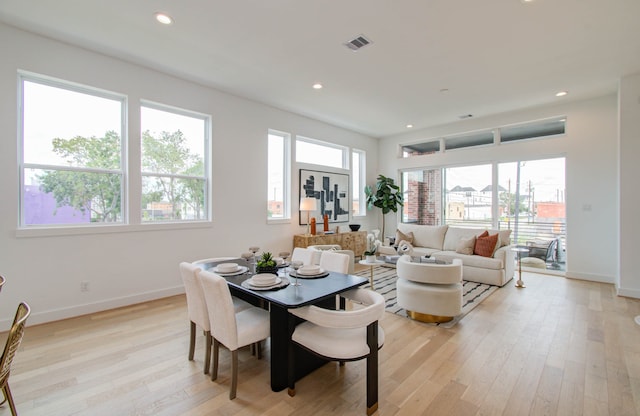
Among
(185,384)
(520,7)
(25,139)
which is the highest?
(520,7)

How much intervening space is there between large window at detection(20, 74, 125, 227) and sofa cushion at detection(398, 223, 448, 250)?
17.4 ft

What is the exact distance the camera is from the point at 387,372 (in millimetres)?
2299

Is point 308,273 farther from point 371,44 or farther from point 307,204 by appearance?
point 307,204

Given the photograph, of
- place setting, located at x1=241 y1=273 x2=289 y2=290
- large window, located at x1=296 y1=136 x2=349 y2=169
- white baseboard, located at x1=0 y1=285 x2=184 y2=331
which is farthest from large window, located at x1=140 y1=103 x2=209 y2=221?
place setting, located at x1=241 y1=273 x2=289 y2=290

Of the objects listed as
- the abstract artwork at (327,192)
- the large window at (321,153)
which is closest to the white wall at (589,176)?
the large window at (321,153)

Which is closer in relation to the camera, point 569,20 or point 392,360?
point 392,360

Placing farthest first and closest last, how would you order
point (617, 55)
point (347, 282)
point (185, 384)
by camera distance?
point (617, 55), point (347, 282), point (185, 384)

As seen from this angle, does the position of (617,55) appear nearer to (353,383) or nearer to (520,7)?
(520,7)

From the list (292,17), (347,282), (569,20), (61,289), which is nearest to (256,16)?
(292,17)

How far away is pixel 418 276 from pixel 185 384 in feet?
8.35

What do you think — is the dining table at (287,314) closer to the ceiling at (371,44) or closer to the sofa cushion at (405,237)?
the ceiling at (371,44)

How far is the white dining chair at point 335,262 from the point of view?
109 inches

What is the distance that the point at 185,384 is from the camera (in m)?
2.15

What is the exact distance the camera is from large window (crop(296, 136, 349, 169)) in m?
6.07
